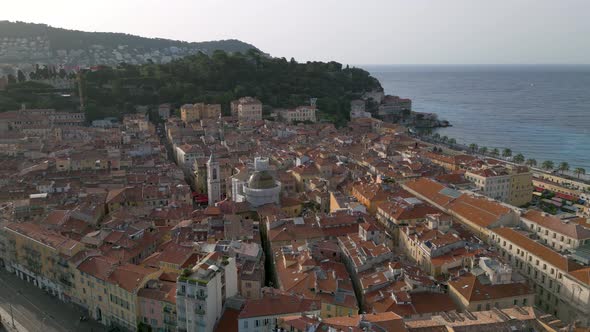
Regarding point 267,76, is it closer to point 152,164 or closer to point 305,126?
point 305,126

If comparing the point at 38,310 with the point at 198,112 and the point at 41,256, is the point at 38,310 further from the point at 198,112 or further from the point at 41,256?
the point at 198,112

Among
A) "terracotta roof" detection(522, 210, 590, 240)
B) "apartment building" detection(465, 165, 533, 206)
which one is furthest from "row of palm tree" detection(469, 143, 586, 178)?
"terracotta roof" detection(522, 210, 590, 240)

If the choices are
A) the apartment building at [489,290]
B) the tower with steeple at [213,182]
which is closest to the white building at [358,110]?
the tower with steeple at [213,182]

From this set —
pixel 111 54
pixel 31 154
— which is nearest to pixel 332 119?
pixel 31 154

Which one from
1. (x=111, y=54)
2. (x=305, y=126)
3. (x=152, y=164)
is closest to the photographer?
(x=152, y=164)

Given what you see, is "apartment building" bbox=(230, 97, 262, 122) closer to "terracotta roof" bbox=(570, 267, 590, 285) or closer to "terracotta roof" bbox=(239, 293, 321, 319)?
"terracotta roof" bbox=(570, 267, 590, 285)
